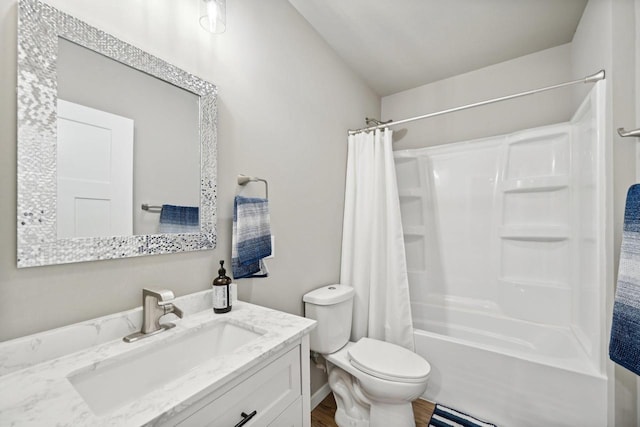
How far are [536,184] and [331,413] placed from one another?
84.5 inches

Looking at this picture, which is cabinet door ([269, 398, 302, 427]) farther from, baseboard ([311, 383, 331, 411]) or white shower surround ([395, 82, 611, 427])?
white shower surround ([395, 82, 611, 427])

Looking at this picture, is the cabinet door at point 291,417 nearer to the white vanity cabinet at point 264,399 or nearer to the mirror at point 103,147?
the white vanity cabinet at point 264,399

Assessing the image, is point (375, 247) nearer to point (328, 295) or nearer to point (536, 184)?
point (328, 295)

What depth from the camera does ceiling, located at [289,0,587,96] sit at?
165cm

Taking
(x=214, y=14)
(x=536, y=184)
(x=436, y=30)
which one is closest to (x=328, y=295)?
(x=214, y=14)

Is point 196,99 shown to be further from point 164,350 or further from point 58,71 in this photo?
point 164,350

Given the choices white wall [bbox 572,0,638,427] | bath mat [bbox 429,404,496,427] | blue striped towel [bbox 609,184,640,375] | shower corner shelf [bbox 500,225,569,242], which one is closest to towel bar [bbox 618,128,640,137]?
white wall [bbox 572,0,638,427]

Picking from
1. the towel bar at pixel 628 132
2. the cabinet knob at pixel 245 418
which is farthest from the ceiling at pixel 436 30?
the cabinet knob at pixel 245 418

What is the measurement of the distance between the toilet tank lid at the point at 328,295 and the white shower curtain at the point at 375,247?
0.78 ft

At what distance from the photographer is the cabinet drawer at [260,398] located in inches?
26.2

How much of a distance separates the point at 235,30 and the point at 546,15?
191 centimetres

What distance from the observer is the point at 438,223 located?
8.00 feet

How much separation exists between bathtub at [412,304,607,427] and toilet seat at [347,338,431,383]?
36 centimetres

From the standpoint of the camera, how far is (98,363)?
0.72 metres
